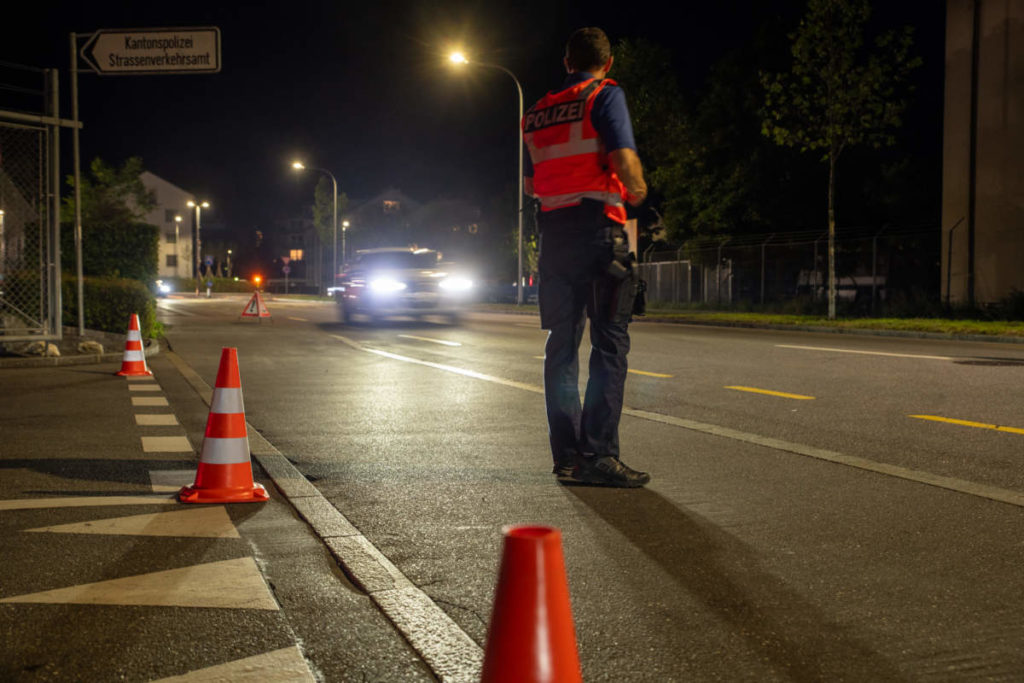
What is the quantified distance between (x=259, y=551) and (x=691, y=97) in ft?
135

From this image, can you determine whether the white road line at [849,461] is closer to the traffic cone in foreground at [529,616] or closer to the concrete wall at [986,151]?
the traffic cone in foreground at [529,616]

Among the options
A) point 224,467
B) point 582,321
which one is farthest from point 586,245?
point 224,467

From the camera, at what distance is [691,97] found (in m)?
43.1

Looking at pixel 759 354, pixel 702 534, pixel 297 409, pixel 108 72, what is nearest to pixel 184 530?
pixel 702 534

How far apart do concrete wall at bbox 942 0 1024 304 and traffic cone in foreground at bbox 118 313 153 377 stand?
69.4 feet

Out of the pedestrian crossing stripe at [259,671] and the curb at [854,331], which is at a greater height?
the curb at [854,331]

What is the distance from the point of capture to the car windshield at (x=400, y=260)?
80.8 feet

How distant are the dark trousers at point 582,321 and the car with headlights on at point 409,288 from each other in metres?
18.3

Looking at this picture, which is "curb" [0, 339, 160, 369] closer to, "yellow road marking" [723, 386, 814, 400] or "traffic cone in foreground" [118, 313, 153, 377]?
"traffic cone in foreground" [118, 313, 153, 377]

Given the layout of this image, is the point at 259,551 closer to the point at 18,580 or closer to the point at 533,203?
the point at 18,580

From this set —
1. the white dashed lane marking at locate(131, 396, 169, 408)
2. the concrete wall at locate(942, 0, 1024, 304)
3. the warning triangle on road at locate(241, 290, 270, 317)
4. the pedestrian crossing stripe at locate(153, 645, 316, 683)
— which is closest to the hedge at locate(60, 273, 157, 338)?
the white dashed lane marking at locate(131, 396, 169, 408)

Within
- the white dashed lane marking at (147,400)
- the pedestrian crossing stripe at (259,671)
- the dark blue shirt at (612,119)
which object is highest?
the dark blue shirt at (612,119)

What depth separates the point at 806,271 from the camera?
34.3 m

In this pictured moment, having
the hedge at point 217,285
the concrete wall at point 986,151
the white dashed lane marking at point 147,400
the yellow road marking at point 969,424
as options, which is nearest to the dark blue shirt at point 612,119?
the yellow road marking at point 969,424
